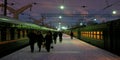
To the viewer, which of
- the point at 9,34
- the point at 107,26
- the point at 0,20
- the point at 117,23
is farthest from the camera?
the point at 107,26

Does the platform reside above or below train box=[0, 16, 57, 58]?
below

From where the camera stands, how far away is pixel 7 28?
21281 millimetres

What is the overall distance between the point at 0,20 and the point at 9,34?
3619mm

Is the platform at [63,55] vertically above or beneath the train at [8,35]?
beneath

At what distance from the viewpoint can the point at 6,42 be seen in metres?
20.8

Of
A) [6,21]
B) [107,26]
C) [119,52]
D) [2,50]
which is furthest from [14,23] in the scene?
[119,52]

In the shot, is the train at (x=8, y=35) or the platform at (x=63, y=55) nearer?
the platform at (x=63, y=55)

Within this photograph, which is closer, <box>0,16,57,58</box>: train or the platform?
the platform

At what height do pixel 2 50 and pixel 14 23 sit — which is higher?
pixel 14 23

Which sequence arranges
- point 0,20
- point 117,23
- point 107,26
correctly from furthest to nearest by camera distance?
point 107,26
point 117,23
point 0,20

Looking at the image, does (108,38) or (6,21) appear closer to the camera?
(6,21)

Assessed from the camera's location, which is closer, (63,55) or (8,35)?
(63,55)

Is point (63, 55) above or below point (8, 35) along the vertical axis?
below

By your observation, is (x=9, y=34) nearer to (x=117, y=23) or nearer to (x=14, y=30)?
(x=14, y=30)
